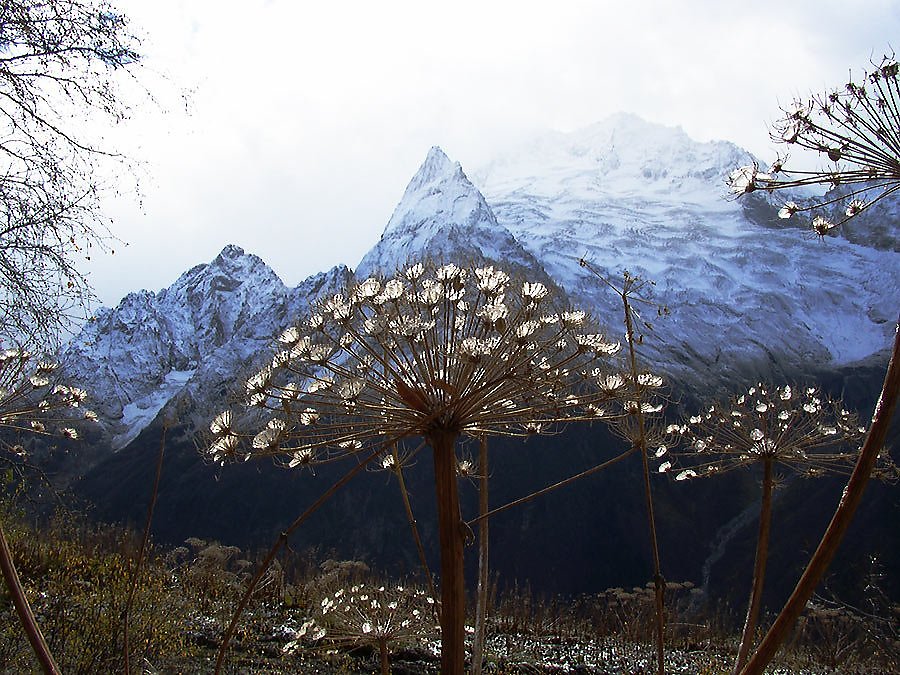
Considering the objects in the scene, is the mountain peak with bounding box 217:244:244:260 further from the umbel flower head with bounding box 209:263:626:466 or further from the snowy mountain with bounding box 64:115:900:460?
the umbel flower head with bounding box 209:263:626:466

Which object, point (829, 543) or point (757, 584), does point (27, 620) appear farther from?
point (757, 584)

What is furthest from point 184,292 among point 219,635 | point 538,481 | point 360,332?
point 360,332

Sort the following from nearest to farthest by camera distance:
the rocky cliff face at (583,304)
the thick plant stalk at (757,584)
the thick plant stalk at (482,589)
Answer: the thick plant stalk at (482,589) < the thick plant stalk at (757,584) < the rocky cliff face at (583,304)

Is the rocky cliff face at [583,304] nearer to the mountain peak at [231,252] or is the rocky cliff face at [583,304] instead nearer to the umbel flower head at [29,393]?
the mountain peak at [231,252]

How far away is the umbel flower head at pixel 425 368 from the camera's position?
3486 millimetres

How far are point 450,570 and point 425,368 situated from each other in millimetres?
1071

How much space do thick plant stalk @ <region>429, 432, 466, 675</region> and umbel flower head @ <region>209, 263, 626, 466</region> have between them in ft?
0.90

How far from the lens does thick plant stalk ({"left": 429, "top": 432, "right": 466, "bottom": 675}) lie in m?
2.83

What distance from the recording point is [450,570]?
3014 mm

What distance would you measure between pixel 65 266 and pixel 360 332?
8.56ft

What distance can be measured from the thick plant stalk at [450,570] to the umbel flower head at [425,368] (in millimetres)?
276

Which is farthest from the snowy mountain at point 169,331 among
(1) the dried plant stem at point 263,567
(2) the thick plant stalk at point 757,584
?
(1) the dried plant stem at point 263,567

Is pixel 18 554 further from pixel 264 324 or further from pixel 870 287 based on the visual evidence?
pixel 870 287

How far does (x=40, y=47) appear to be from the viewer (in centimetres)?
459
